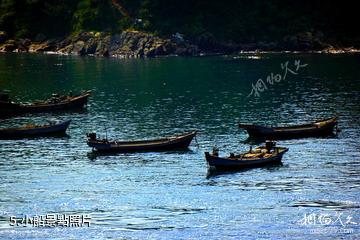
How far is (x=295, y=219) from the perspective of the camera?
82.5 metres

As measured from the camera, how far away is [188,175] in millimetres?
99312

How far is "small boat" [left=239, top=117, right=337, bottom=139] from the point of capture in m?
119

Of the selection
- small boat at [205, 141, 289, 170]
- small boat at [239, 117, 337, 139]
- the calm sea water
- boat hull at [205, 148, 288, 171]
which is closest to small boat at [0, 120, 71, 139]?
the calm sea water

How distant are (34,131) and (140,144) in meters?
20.1

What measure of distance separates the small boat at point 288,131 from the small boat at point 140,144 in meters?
11.1

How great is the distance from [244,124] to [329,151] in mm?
15015

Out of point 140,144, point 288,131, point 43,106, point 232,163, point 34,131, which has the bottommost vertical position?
point 232,163

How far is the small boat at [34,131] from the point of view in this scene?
398 ft

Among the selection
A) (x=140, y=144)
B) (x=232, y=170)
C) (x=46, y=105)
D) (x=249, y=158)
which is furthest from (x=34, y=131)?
(x=249, y=158)

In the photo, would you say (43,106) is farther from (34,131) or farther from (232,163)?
(232,163)

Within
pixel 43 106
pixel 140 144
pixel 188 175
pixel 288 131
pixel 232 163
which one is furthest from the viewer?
pixel 43 106

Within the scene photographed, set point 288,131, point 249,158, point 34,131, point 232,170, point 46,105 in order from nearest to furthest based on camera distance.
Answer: point 232,170 < point 249,158 < point 288,131 < point 34,131 < point 46,105

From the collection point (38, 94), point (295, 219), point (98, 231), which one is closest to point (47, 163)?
point (98, 231)

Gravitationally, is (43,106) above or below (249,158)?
above
